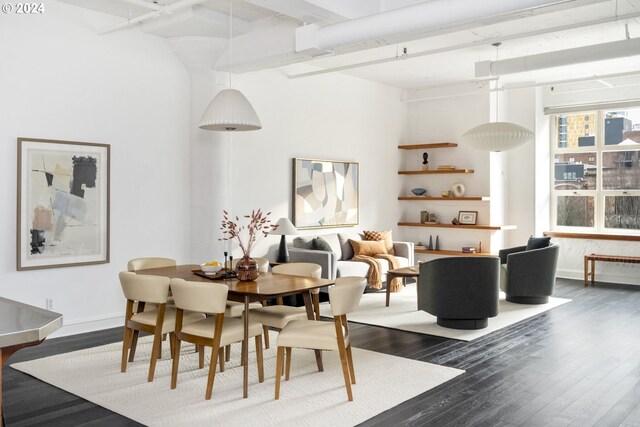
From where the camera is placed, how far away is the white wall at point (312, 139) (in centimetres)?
765

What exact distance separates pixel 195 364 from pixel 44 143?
2632 mm

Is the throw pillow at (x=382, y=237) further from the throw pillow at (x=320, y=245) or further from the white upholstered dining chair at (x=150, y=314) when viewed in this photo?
the white upholstered dining chair at (x=150, y=314)

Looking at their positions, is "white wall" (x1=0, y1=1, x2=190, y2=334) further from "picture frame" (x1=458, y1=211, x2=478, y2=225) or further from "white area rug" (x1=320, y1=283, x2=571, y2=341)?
"picture frame" (x1=458, y1=211, x2=478, y2=225)

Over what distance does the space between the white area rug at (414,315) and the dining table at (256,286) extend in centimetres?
182

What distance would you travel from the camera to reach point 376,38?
5117mm

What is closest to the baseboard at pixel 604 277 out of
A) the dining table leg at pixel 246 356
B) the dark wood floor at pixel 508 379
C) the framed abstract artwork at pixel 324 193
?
the dark wood floor at pixel 508 379

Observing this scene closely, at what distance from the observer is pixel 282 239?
762 centimetres

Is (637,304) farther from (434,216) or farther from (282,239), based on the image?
(282,239)

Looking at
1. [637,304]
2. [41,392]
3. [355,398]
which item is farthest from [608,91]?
[41,392]

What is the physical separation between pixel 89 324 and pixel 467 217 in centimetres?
632

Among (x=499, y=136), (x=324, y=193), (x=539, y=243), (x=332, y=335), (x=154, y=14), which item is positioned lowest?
(x=332, y=335)

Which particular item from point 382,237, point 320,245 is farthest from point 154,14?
point 382,237

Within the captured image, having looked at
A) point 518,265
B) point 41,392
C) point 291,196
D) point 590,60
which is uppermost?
point 590,60

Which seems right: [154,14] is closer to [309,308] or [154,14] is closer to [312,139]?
[309,308]
